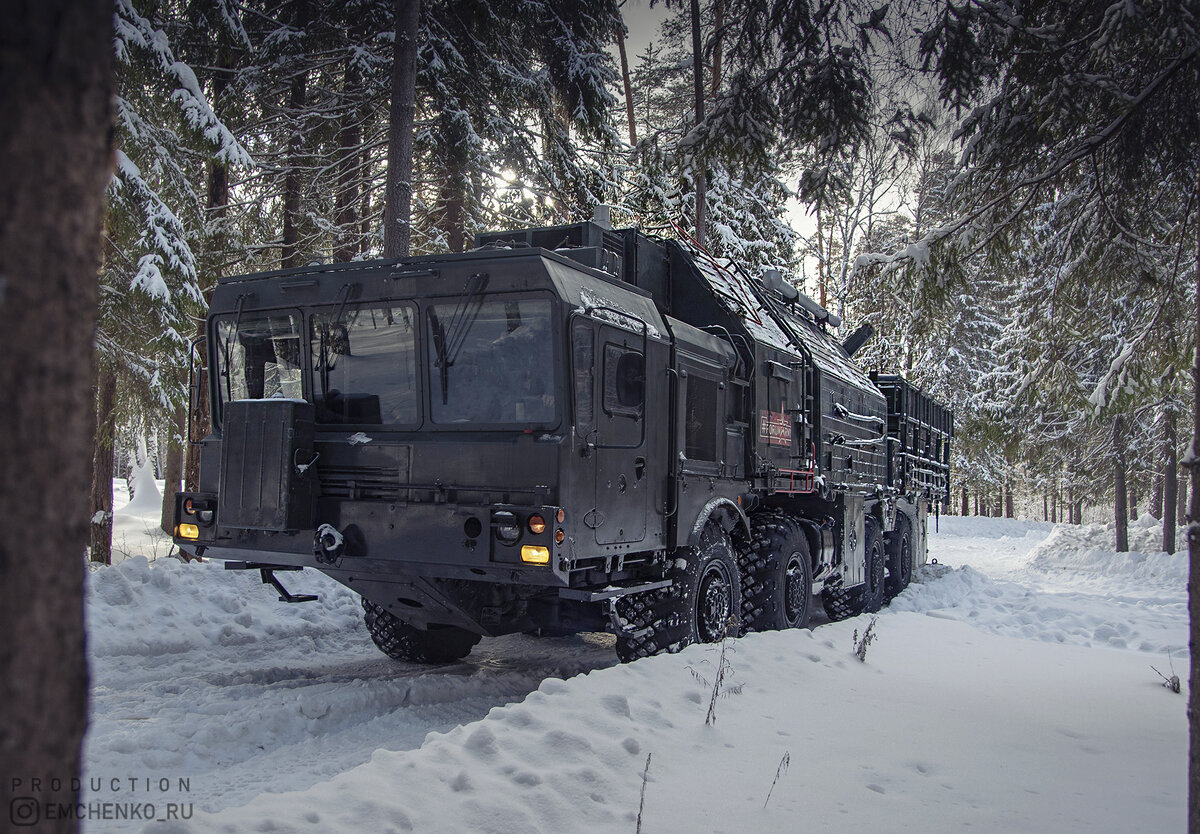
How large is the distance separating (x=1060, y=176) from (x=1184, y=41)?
164cm

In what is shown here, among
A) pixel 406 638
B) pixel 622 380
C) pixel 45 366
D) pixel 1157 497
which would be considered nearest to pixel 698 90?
pixel 622 380

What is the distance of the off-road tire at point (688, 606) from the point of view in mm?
6312

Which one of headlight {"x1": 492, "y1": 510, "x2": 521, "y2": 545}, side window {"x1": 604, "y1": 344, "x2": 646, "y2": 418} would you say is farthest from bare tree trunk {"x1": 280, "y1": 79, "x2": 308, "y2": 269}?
headlight {"x1": 492, "y1": 510, "x2": 521, "y2": 545}

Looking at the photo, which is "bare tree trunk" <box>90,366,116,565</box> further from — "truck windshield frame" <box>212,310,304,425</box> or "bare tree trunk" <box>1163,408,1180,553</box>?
"bare tree trunk" <box>1163,408,1180,553</box>

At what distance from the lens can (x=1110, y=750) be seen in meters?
4.67

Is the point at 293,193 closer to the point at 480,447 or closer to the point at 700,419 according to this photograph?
the point at 700,419

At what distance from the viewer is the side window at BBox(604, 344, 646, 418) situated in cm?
579

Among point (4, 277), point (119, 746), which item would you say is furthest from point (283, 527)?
point (4, 277)

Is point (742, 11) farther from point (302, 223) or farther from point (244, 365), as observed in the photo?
point (302, 223)

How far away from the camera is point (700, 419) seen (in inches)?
283

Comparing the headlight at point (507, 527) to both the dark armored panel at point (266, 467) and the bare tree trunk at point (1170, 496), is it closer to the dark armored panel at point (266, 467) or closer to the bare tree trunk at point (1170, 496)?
the dark armored panel at point (266, 467)

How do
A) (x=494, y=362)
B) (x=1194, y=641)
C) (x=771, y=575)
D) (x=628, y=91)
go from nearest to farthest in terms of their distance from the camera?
(x=1194, y=641) < (x=494, y=362) < (x=771, y=575) < (x=628, y=91)

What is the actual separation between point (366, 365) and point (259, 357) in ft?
3.31

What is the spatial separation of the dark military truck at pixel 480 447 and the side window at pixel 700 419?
0.8 inches
